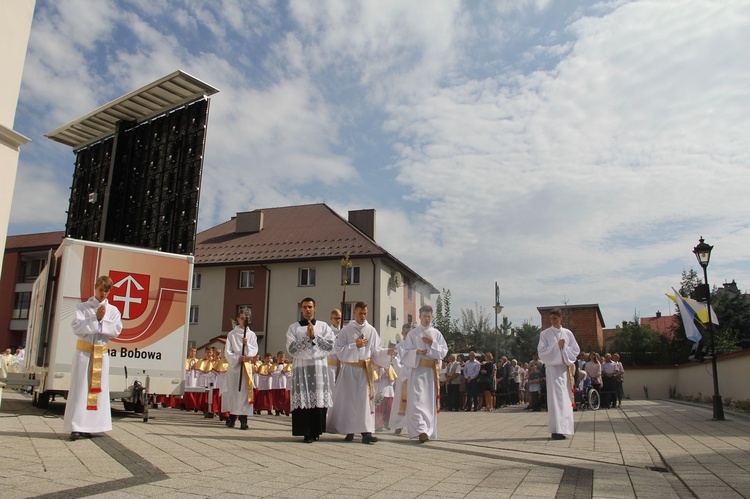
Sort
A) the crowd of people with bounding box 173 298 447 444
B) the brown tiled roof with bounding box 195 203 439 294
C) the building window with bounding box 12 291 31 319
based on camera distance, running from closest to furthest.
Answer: the crowd of people with bounding box 173 298 447 444 → the brown tiled roof with bounding box 195 203 439 294 → the building window with bounding box 12 291 31 319

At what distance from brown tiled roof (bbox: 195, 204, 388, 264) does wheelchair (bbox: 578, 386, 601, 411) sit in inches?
782

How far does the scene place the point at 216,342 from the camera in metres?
22.2

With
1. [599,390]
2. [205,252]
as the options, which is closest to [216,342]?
[599,390]

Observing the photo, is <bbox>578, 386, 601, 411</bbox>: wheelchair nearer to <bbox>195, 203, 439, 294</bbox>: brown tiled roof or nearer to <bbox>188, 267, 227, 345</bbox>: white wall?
<bbox>195, 203, 439, 294</bbox>: brown tiled roof

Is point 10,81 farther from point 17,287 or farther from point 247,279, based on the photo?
point 17,287

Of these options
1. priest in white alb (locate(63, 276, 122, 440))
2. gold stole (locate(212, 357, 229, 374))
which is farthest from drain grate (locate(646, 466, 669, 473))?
gold stole (locate(212, 357, 229, 374))

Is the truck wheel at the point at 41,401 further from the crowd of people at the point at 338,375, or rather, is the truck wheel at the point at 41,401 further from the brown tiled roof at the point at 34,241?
the brown tiled roof at the point at 34,241

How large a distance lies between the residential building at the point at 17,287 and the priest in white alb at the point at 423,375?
160 ft

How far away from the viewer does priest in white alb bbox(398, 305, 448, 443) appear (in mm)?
9781

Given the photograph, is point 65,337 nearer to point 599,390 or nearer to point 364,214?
point 599,390

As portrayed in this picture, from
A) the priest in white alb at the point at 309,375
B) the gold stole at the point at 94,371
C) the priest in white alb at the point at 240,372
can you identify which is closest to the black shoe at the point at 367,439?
the priest in white alb at the point at 309,375

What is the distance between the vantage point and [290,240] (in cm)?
4281

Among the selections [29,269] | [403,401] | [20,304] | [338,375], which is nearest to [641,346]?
[403,401]

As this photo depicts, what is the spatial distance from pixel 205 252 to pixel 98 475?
3916cm
